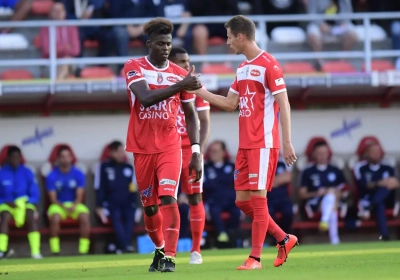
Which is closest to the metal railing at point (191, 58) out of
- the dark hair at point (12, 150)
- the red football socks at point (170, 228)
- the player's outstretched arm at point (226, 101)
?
the dark hair at point (12, 150)

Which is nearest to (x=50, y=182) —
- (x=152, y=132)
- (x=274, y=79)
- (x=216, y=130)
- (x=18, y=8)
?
(x=216, y=130)

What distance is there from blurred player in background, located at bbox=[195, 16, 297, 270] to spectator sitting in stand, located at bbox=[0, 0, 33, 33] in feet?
29.3

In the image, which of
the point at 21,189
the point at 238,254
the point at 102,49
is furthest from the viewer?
the point at 102,49

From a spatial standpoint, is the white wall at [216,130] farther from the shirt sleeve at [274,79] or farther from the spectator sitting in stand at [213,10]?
the shirt sleeve at [274,79]

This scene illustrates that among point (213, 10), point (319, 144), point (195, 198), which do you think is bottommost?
point (195, 198)

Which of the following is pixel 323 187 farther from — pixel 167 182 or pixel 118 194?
pixel 167 182

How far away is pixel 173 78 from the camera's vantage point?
8.85 m

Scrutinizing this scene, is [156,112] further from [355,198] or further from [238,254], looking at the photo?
[355,198]

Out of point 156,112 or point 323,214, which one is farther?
point 323,214

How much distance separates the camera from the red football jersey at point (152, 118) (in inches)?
346

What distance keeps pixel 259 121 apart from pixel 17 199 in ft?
24.5

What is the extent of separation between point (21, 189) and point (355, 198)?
604cm

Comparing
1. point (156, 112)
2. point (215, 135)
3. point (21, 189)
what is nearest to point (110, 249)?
point (21, 189)

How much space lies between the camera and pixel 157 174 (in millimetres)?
8750
